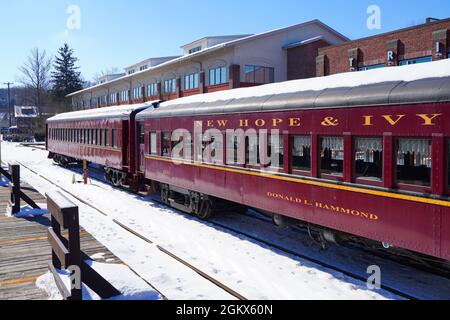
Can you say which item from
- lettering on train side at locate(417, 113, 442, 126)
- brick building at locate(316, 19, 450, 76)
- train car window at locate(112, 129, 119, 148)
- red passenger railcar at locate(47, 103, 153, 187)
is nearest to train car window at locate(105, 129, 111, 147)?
red passenger railcar at locate(47, 103, 153, 187)

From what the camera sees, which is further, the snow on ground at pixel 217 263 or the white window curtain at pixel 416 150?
the snow on ground at pixel 217 263

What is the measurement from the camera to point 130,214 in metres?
13.0

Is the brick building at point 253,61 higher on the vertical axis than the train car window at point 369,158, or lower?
higher

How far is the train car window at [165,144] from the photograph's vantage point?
1365cm

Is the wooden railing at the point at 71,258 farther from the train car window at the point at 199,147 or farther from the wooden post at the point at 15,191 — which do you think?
the wooden post at the point at 15,191

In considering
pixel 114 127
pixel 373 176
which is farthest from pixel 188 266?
pixel 114 127

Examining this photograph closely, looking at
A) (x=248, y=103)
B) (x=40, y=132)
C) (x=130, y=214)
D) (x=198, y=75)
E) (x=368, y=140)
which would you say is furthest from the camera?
(x=40, y=132)

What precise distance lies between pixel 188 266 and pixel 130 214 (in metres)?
5.29

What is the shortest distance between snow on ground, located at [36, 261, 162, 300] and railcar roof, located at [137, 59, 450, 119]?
4.24 metres

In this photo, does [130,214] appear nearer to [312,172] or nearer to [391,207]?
[312,172]

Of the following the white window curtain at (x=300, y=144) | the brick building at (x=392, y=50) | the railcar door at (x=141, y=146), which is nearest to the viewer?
the white window curtain at (x=300, y=144)

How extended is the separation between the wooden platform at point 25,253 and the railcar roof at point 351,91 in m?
4.38

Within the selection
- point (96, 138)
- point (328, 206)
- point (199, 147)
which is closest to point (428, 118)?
point (328, 206)

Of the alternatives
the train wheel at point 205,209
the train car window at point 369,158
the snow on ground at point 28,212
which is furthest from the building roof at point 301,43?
the train car window at point 369,158
